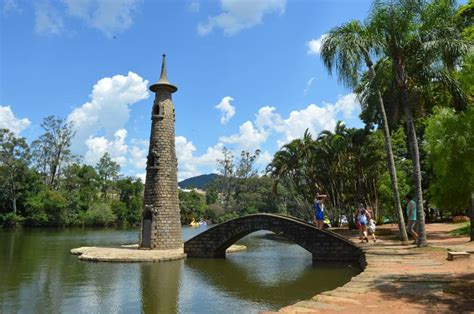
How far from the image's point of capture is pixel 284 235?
68.2 feet

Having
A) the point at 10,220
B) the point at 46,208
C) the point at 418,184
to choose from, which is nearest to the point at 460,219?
the point at 418,184

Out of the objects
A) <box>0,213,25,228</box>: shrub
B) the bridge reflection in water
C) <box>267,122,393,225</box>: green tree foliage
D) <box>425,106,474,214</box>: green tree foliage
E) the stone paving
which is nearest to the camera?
<box>425,106,474,214</box>: green tree foliage

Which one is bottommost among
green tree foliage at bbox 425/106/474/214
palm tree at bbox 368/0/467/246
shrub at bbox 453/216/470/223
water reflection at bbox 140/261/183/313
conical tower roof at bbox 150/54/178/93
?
water reflection at bbox 140/261/183/313

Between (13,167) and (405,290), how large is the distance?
2331 inches

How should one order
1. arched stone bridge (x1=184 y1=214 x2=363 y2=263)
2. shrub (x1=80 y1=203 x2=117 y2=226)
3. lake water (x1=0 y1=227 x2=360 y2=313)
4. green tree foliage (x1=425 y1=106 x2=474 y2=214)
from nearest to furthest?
green tree foliage (x1=425 y1=106 x2=474 y2=214) < lake water (x1=0 y1=227 x2=360 y2=313) < arched stone bridge (x1=184 y1=214 x2=363 y2=263) < shrub (x1=80 y1=203 x2=117 y2=226)

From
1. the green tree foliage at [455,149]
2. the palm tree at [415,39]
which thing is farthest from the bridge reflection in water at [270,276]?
the green tree foliage at [455,149]

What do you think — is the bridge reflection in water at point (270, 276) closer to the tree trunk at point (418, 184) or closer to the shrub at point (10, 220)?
the tree trunk at point (418, 184)

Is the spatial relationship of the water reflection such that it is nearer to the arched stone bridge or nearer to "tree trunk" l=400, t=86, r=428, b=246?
the arched stone bridge

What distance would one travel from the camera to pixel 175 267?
19.2 metres

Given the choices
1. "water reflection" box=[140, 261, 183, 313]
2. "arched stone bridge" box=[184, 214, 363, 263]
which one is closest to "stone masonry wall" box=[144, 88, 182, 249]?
"arched stone bridge" box=[184, 214, 363, 263]

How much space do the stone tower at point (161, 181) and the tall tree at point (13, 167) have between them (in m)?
40.4

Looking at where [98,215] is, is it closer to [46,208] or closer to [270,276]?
[46,208]

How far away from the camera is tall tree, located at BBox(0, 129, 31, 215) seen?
5562cm

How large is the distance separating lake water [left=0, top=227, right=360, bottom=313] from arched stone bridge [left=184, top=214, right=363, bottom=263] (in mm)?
758
